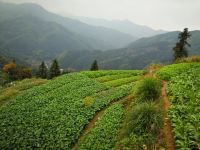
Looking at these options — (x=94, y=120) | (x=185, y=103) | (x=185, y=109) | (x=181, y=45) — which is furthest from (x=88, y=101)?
(x=181, y=45)

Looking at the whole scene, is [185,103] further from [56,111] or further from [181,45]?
[181,45]

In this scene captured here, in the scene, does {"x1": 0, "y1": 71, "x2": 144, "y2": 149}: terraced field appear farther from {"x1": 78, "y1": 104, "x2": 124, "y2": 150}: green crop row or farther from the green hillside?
{"x1": 78, "y1": 104, "x2": 124, "y2": 150}: green crop row

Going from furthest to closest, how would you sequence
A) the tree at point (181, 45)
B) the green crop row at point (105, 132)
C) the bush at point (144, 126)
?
the tree at point (181, 45)
the green crop row at point (105, 132)
the bush at point (144, 126)

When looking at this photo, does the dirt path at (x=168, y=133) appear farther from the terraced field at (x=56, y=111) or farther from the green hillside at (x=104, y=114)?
the terraced field at (x=56, y=111)

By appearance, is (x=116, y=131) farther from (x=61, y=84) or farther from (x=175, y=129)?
(x=61, y=84)

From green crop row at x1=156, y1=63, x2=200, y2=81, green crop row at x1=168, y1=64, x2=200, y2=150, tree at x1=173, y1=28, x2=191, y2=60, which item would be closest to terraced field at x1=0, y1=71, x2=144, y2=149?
green crop row at x1=156, y1=63, x2=200, y2=81

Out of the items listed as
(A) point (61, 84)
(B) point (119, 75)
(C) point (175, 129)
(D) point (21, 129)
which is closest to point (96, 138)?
(C) point (175, 129)

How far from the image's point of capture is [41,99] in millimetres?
32188

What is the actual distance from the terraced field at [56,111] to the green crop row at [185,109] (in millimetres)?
4783

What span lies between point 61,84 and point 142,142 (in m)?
21.3

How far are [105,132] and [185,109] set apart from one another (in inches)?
238

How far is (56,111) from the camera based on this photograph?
28016 mm

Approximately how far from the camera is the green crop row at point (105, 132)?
2034 centimetres

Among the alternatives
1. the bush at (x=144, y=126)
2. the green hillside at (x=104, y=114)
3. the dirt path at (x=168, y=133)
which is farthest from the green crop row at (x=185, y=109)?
the bush at (x=144, y=126)
